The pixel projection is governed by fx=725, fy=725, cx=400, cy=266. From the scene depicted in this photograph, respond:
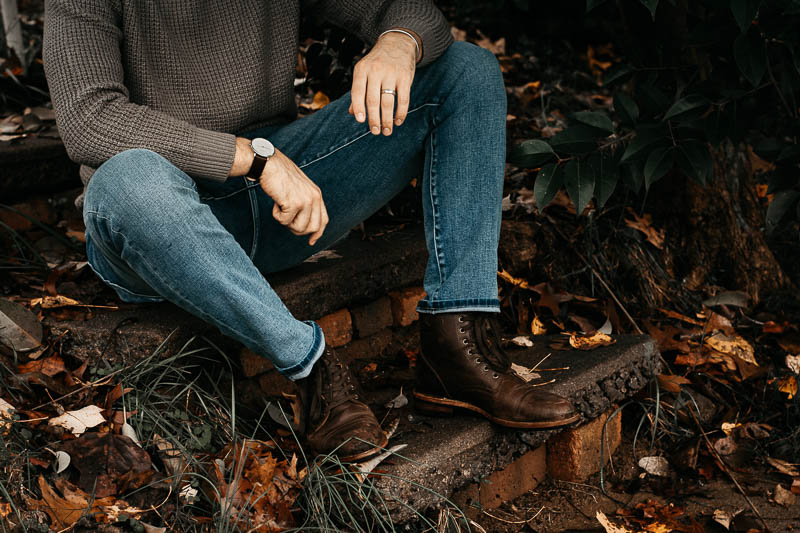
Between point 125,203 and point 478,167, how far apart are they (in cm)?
81

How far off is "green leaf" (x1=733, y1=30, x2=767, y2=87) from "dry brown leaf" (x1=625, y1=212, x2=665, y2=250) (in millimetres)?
698

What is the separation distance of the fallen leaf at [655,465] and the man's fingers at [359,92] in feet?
4.16

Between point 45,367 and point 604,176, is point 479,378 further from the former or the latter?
point 45,367

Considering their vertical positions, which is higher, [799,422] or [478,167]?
[478,167]

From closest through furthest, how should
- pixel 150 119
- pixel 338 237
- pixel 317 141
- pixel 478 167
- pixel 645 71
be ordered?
pixel 150 119 → pixel 478 167 → pixel 317 141 → pixel 338 237 → pixel 645 71

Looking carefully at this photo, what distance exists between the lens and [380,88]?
1649 mm

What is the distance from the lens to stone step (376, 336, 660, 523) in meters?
1.61

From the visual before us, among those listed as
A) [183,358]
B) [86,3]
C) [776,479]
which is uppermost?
[86,3]

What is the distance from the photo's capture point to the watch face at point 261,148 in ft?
5.36

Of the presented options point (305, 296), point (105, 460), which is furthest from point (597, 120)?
point (105, 460)

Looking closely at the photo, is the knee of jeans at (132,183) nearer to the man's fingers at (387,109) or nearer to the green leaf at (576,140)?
the man's fingers at (387,109)

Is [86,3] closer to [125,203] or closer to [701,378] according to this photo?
[125,203]

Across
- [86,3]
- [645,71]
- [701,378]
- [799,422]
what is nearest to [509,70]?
[645,71]

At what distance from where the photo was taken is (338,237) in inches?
80.1
